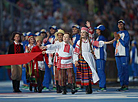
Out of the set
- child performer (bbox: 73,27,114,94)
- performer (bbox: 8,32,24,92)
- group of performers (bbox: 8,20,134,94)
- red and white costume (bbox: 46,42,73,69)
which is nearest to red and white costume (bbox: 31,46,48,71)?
group of performers (bbox: 8,20,134,94)

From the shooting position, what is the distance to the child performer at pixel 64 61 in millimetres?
11570

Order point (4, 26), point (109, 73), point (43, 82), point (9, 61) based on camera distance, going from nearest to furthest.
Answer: point (9, 61) < point (43, 82) < point (109, 73) < point (4, 26)

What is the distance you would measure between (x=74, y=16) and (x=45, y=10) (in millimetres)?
2026

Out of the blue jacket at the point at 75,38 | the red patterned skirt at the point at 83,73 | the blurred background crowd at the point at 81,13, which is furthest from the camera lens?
the blurred background crowd at the point at 81,13

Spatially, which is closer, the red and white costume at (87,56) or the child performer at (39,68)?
the red and white costume at (87,56)

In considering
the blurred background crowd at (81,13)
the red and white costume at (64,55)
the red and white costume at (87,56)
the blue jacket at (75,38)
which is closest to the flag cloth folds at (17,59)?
the red and white costume at (64,55)

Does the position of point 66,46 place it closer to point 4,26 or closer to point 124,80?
point 124,80

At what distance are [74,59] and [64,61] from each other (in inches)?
11.8

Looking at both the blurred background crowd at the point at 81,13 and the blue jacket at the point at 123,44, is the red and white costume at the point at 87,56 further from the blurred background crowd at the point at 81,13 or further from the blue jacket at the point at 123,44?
the blurred background crowd at the point at 81,13

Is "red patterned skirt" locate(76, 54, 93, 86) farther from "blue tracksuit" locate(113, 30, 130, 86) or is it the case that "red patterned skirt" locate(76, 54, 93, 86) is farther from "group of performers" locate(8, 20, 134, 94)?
"blue tracksuit" locate(113, 30, 130, 86)

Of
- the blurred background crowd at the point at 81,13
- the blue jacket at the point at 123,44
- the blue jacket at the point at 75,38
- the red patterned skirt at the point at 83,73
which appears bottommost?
the red patterned skirt at the point at 83,73

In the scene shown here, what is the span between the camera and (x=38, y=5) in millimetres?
27594

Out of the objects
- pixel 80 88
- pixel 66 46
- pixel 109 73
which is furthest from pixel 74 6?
pixel 66 46

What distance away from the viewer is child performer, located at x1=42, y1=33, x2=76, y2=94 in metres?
11.6
